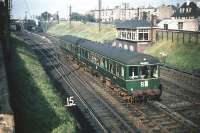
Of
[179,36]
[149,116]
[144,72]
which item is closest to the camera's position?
[149,116]

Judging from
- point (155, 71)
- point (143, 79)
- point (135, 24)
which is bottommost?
point (143, 79)

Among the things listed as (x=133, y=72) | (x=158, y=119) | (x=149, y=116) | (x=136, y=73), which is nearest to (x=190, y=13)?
(x=136, y=73)

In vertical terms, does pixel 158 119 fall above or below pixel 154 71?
below

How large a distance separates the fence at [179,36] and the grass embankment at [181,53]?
0.95m

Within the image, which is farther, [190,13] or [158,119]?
[190,13]

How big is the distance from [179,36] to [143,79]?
90.5ft

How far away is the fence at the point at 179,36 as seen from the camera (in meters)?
40.6

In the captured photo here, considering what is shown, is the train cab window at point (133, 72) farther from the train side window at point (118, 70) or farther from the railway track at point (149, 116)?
the railway track at point (149, 116)

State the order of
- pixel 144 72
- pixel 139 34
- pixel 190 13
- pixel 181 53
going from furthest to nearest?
1. pixel 190 13
2. pixel 139 34
3. pixel 181 53
4. pixel 144 72

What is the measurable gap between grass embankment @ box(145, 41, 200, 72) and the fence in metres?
0.95

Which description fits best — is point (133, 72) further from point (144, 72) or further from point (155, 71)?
point (155, 71)

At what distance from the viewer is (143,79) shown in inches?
798

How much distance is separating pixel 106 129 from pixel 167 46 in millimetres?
30165

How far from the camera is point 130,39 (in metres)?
49.1
